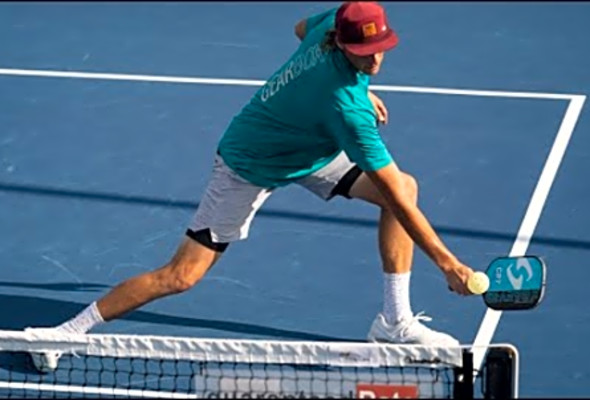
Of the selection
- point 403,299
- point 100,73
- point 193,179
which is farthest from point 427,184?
point 100,73

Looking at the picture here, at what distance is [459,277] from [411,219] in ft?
1.21

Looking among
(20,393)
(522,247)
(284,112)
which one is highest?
(284,112)

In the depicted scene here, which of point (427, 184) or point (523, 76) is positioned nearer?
point (427, 184)

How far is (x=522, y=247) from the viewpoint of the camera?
9.43 meters

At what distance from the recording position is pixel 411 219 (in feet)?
23.6

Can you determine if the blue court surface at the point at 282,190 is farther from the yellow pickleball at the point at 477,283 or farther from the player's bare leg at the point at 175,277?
the yellow pickleball at the point at 477,283

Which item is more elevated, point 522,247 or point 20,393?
point 522,247

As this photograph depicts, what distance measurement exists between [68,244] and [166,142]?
1.60 m

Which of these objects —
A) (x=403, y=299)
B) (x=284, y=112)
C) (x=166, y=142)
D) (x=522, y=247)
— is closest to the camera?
(x=284, y=112)

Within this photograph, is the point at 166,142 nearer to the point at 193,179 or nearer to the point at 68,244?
the point at 193,179

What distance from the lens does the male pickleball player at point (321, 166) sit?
7.18 meters

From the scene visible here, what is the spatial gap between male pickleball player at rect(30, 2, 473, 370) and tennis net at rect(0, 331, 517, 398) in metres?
0.27

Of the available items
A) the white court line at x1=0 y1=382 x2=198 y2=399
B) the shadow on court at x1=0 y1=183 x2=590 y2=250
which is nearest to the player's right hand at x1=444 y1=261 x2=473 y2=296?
the white court line at x1=0 y1=382 x2=198 y2=399

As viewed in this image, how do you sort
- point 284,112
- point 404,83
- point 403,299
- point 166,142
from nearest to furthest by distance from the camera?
point 284,112
point 403,299
point 166,142
point 404,83
